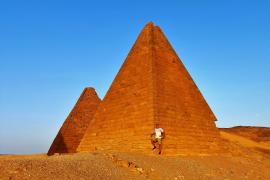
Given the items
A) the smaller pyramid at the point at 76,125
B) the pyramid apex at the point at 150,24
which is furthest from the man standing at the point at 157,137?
the smaller pyramid at the point at 76,125

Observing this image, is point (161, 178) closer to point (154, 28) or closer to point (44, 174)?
point (44, 174)

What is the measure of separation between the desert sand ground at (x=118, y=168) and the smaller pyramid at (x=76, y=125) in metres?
11.1

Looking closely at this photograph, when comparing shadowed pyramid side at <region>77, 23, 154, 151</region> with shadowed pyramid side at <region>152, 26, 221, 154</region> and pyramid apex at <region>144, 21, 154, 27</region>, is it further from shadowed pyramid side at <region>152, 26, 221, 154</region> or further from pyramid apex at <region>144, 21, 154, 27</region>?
shadowed pyramid side at <region>152, 26, 221, 154</region>

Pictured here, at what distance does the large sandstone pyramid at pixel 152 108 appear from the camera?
474 inches

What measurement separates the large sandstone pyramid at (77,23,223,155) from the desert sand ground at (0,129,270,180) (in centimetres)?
151

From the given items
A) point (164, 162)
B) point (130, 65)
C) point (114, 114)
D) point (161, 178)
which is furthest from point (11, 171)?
point (130, 65)

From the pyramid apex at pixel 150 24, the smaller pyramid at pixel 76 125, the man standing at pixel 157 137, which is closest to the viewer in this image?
the man standing at pixel 157 137

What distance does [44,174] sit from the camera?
591cm

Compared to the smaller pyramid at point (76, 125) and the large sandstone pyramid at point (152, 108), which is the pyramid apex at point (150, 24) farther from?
the smaller pyramid at point (76, 125)

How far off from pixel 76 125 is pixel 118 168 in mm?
13781

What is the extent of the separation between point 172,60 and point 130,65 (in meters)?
1.91


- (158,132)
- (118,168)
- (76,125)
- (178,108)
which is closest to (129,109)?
(178,108)

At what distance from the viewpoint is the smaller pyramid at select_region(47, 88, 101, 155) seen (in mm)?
20609

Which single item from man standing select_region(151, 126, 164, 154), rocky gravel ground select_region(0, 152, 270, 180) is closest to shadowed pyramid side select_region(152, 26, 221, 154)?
man standing select_region(151, 126, 164, 154)
